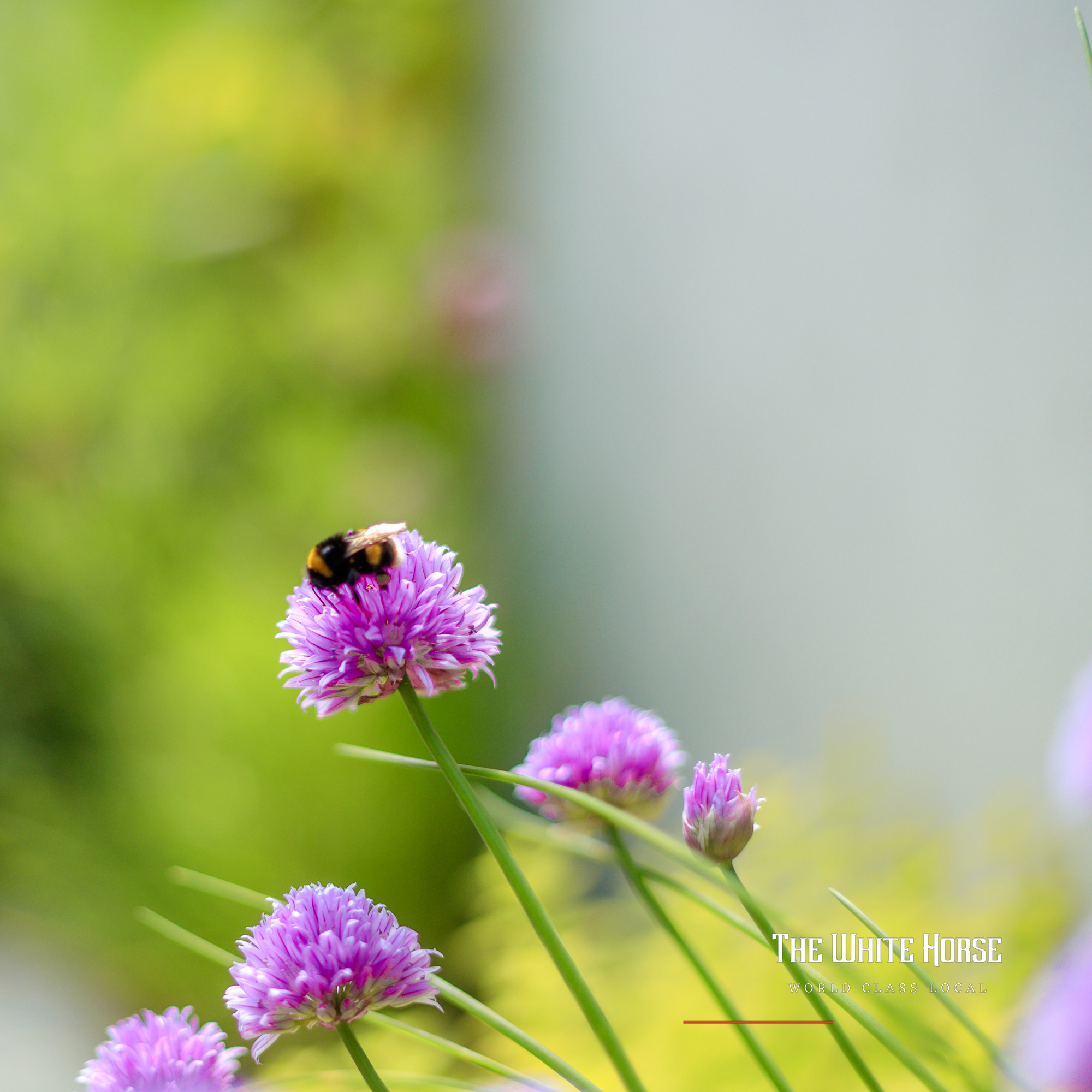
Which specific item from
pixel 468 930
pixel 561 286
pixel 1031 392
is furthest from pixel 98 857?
pixel 1031 392

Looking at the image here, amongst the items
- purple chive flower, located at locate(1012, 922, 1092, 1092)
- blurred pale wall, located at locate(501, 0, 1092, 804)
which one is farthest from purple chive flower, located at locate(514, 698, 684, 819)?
blurred pale wall, located at locate(501, 0, 1092, 804)

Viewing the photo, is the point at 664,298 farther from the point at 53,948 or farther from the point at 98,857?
the point at 53,948

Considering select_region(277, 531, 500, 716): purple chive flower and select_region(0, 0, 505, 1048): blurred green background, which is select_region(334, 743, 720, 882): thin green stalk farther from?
select_region(0, 0, 505, 1048): blurred green background

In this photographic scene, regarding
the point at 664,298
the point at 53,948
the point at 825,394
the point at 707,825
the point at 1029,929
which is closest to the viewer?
the point at 707,825

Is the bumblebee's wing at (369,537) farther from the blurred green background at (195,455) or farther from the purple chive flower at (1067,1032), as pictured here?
the blurred green background at (195,455)

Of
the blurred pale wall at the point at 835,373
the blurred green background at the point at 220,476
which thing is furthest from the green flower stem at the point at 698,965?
the blurred green background at the point at 220,476

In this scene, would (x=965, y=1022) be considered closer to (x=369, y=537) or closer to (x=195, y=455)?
(x=369, y=537)
